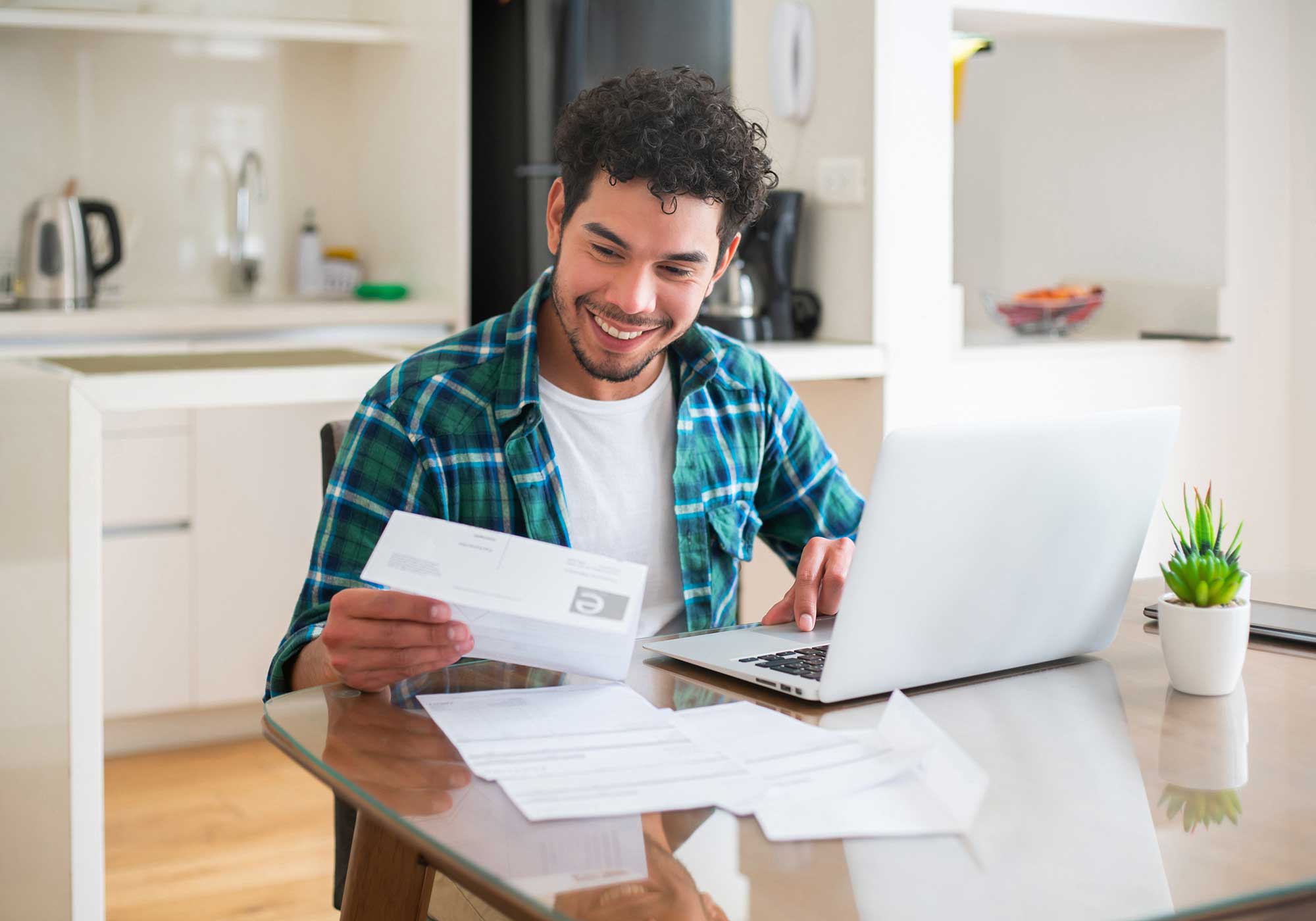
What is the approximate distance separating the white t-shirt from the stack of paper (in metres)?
0.43

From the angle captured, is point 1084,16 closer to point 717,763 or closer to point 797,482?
point 797,482

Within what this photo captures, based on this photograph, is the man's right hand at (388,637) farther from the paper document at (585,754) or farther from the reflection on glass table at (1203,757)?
the reflection on glass table at (1203,757)

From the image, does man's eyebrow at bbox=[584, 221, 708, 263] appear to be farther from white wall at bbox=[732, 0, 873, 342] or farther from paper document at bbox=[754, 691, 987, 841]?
white wall at bbox=[732, 0, 873, 342]

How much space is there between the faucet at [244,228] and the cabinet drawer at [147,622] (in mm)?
1030

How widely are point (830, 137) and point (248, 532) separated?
1.53 meters

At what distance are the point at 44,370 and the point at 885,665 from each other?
4.51 ft

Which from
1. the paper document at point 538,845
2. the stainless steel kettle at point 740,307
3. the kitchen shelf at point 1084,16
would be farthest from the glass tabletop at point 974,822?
the kitchen shelf at point 1084,16

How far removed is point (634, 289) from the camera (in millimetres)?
1354

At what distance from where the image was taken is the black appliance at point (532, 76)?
3.50 meters

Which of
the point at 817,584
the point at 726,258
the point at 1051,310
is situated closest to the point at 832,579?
the point at 817,584

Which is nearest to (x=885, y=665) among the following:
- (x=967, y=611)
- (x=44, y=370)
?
(x=967, y=611)

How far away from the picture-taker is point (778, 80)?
2.88m

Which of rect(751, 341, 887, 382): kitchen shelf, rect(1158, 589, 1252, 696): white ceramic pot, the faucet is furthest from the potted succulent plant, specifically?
the faucet

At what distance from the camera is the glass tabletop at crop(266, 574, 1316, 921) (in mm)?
753
